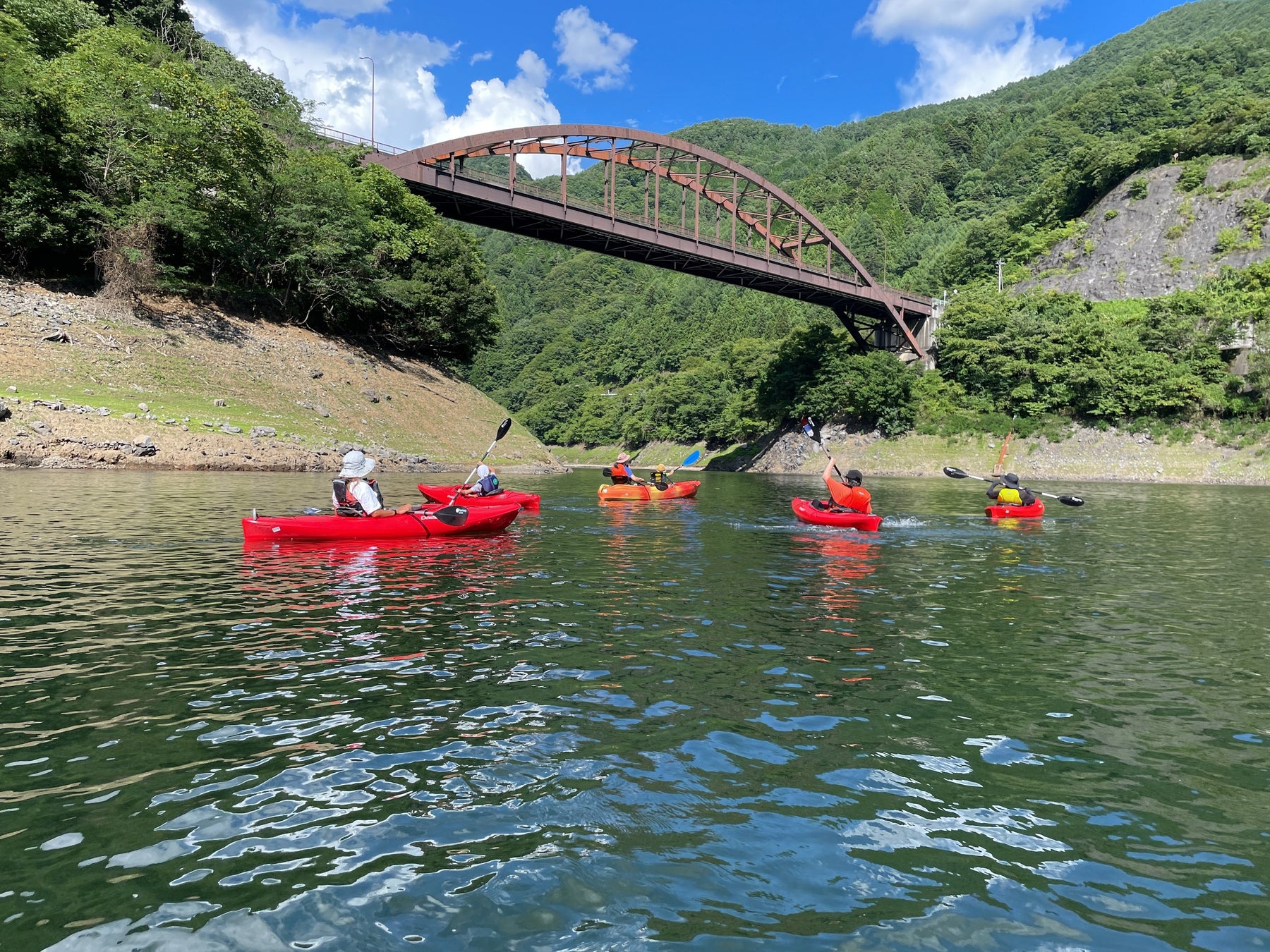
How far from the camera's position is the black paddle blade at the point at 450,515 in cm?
→ 1762

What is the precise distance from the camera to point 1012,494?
25.0 metres

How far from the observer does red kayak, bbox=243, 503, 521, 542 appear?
1558cm

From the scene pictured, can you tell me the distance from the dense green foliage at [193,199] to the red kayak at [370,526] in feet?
101

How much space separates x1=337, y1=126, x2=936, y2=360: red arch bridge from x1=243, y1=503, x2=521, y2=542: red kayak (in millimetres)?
42760

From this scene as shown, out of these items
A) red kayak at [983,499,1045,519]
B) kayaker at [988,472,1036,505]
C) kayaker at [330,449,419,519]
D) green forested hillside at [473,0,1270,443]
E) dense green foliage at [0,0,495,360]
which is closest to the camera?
kayaker at [330,449,419,519]

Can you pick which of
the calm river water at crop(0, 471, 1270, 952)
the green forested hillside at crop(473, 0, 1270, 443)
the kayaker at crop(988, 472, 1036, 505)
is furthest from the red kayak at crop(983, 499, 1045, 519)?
the green forested hillside at crop(473, 0, 1270, 443)

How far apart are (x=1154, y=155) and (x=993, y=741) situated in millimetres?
111417

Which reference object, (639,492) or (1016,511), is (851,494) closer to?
(1016,511)

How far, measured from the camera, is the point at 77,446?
99.9ft

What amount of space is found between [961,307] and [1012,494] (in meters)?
55.5

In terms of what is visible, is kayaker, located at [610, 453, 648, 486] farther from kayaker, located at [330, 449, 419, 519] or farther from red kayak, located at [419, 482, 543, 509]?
kayaker, located at [330, 449, 419, 519]

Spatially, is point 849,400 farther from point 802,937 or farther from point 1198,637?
point 802,937

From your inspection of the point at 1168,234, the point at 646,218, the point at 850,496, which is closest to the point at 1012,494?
the point at 850,496

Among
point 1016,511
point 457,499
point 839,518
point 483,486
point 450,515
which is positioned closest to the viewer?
point 450,515
